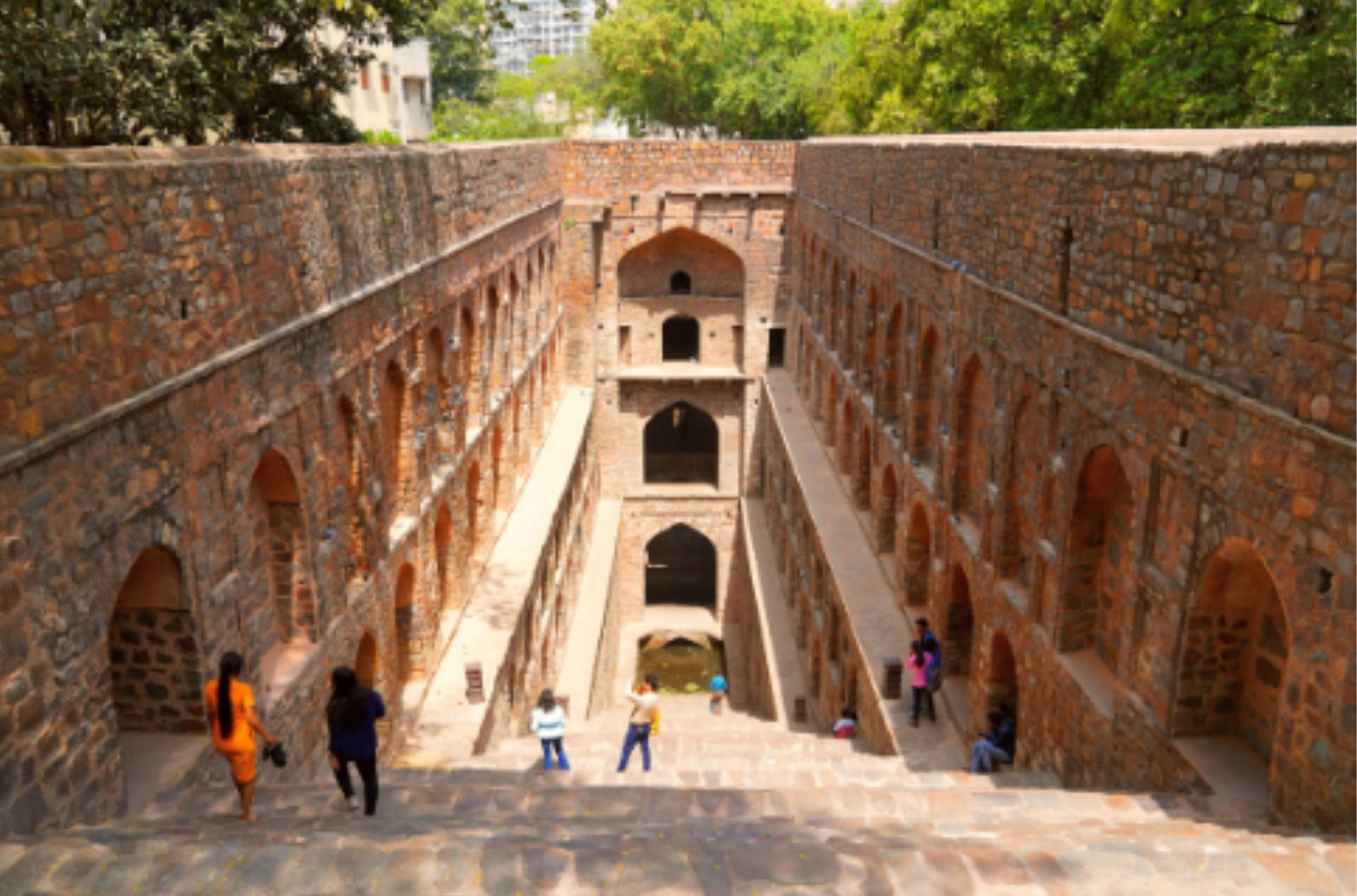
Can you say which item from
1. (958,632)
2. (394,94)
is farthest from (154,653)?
(394,94)

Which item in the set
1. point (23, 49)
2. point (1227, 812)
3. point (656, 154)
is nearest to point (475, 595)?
point (23, 49)

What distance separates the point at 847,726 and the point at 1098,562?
19.8 feet

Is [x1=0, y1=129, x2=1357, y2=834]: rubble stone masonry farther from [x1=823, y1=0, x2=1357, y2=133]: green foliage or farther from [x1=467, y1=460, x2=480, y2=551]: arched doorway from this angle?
[x1=823, y1=0, x2=1357, y2=133]: green foliage

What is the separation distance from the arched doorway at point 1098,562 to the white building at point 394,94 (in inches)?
1128

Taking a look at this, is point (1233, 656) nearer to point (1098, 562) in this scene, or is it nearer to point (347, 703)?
point (1098, 562)

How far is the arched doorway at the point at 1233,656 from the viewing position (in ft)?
23.2

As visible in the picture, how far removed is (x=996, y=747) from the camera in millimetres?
10547

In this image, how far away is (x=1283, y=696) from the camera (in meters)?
6.23

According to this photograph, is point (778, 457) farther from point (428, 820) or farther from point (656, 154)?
point (428, 820)

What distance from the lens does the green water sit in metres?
25.7

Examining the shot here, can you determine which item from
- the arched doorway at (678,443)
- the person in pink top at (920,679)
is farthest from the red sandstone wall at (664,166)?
the person in pink top at (920,679)

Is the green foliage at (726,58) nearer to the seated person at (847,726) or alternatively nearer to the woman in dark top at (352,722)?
the seated person at (847,726)

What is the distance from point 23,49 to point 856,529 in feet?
39.0

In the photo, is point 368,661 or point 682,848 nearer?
point 682,848
